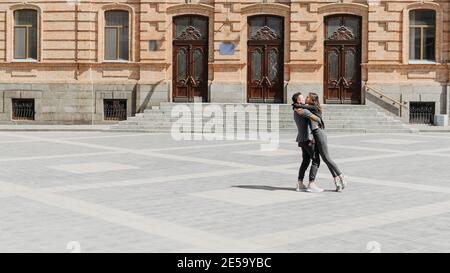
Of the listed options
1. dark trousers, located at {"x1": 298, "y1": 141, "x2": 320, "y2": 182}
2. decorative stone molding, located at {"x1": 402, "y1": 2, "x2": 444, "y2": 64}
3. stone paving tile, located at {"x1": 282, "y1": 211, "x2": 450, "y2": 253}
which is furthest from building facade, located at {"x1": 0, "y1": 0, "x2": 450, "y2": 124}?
stone paving tile, located at {"x1": 282, "y1": 211, "x2": 450, "y2": 253}

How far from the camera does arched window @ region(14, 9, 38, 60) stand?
2964 cm

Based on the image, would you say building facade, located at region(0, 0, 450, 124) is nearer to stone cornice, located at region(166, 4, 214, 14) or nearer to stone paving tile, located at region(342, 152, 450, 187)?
stone cornice, located at region(166, 4, 214, 14)

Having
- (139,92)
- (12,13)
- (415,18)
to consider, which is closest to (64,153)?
(139,92)

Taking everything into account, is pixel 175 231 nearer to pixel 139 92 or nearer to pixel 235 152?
pixel 235 152

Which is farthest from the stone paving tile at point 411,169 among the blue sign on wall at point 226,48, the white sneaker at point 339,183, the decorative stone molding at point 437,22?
the blue sign on wall at point 226,48

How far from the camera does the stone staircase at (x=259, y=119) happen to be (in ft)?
86.5

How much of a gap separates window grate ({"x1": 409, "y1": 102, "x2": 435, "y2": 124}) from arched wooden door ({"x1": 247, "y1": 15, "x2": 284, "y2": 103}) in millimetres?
5771

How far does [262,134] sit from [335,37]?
6.80 metres

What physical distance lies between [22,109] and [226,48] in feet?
32.0

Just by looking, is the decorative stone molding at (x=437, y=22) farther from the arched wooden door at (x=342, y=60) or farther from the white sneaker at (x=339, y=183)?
the white sneaker at (x=339, y=183)

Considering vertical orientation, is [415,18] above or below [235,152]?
above

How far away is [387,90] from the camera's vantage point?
93.0ft

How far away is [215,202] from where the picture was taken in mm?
10430

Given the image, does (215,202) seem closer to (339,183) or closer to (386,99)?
(339,183)
